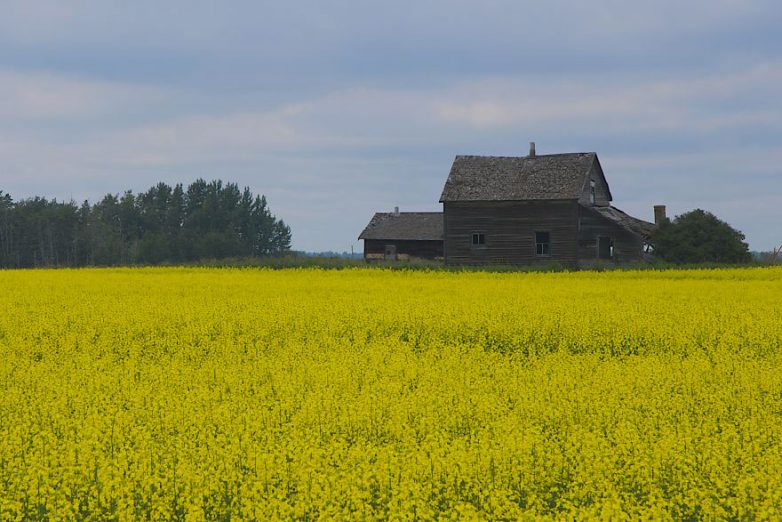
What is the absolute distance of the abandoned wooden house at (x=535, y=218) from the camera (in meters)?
44.1

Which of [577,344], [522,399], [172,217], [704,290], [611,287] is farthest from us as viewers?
[172,217]

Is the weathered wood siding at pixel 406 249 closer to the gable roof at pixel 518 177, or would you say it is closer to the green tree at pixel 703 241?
the gable roof at pixel 518 177

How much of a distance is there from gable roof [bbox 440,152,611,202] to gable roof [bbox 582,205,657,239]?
6.42ft

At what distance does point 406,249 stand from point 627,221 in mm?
15408

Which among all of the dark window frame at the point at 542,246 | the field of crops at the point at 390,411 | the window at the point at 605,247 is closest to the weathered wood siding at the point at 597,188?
the window at the point at 605,247

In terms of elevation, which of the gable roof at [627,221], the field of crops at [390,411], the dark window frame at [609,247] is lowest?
the field of crops at [390,411]

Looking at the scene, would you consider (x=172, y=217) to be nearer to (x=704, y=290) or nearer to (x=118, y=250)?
(x=118, y=250)

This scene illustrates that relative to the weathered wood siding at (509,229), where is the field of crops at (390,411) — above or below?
below

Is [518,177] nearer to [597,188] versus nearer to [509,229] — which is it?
[509,229]

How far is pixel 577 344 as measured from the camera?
16984 millimetres

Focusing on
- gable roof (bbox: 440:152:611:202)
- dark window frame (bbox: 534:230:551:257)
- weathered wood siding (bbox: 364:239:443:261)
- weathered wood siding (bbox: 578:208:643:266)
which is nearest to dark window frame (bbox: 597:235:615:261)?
weathered wood siding (bbox: 578:208:643:266)

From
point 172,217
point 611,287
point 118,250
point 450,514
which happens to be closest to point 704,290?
point 611,287

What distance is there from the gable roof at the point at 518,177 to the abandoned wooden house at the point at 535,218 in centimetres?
5

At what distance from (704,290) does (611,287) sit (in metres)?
2.86
